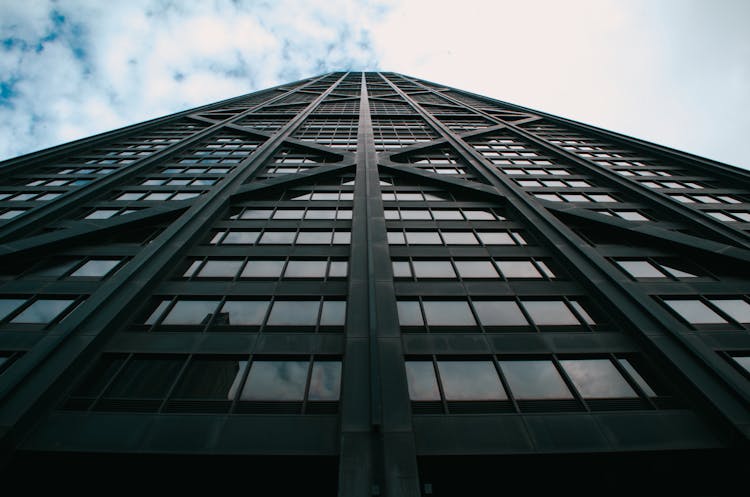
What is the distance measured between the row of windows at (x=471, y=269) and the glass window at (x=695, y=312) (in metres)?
4.58

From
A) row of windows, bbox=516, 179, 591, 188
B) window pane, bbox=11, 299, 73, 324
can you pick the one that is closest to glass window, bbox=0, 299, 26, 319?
window pane, bbox=11, 299, 73, 324

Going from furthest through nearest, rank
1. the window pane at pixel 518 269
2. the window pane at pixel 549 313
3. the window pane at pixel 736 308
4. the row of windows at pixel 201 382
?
the window pane at pixel 518 269 < the window pane at pixel 549 313 < the window pane at pixel 736 308 < the row of windows at pixel 201 382

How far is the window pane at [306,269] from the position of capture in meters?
15.1

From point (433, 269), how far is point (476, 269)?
2026mm

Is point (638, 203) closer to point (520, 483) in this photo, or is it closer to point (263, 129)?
point (520, 483)

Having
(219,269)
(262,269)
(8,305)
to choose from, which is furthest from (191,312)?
(8,305)

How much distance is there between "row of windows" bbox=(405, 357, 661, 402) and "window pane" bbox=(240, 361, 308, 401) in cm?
354

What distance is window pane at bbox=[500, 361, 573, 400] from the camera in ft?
33.3

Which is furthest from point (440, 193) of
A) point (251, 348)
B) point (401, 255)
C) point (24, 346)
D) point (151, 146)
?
point (151, 146)

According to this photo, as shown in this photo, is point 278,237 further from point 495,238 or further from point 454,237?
point 495,238

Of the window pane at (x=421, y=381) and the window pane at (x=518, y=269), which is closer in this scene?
the window pane at (x=421, y=381)

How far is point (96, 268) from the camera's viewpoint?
15.0m

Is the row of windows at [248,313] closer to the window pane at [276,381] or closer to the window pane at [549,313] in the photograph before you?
the window pane at [276,381]

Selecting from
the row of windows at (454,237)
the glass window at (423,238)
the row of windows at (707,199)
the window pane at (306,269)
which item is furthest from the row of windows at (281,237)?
the row of windows at (707,199)
